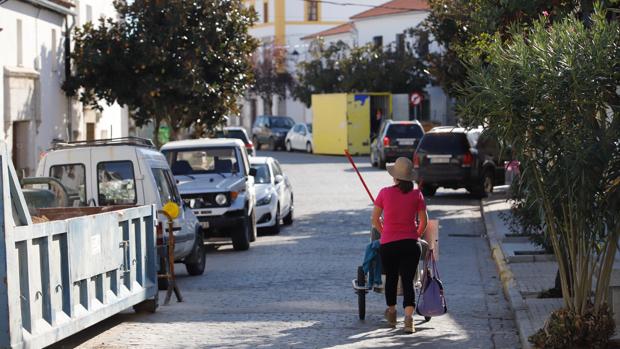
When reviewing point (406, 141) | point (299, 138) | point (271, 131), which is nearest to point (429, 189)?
point (406, 141)

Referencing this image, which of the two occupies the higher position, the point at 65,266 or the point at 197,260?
the point at 65,266

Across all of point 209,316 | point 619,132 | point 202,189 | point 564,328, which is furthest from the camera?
point 202,189

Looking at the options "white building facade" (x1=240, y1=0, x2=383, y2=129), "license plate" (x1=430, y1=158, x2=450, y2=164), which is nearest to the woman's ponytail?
"license plate" (x1=430, y1=158, x2=450, y2=164)

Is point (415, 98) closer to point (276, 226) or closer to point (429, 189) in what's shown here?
point (429, 189)

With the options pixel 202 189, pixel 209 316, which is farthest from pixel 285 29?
pixel 209 316

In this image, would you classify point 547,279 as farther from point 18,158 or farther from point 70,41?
point 70,41

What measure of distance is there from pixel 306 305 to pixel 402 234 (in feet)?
8.11

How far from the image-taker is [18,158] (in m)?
30.1

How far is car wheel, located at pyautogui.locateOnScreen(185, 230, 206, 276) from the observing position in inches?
670

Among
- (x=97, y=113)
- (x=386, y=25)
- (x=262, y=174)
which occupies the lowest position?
(x=262, y=174)

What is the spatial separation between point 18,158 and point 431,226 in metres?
19.7

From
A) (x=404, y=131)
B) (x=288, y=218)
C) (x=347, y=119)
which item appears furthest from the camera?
(x=347, y=119)

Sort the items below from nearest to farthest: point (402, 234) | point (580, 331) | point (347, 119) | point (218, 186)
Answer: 1. point (580, 331)
2. point (402, 234)
3. point (218, 186)
4. point (347, 119)

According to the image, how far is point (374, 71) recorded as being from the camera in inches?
2438
